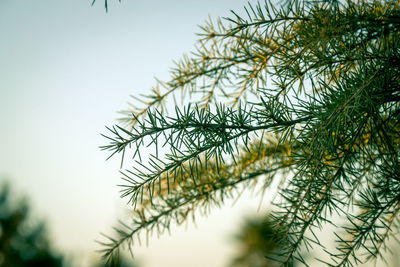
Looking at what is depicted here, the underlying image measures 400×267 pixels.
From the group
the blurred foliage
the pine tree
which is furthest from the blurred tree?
the pine tree

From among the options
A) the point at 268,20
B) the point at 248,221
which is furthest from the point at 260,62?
the point at 248,221

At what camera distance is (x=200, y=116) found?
357 millimetres

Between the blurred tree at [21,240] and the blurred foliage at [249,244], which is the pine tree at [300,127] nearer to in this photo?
the blurred foliage at [249,244]

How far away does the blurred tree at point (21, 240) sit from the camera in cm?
659

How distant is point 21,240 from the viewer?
23.4ft

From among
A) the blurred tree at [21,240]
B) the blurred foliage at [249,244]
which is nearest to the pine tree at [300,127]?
the blurred foliage at [249,244]

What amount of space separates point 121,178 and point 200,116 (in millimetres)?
134

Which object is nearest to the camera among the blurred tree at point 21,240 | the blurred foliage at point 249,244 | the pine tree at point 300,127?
the pine tree at point 300,127

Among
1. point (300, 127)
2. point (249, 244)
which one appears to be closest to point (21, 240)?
point (249, 244)

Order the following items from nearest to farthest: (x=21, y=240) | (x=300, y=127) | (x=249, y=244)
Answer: (x=300, y=127)
(x=249, y=244)
(x=21, y=240)

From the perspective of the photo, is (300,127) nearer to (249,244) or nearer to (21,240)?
(249,244)

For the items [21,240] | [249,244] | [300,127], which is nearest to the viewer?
[300,127]

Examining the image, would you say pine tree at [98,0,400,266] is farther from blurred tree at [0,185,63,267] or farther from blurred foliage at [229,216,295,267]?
blurred tree at [0,185,63,267]

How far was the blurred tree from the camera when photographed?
21.6 ft
